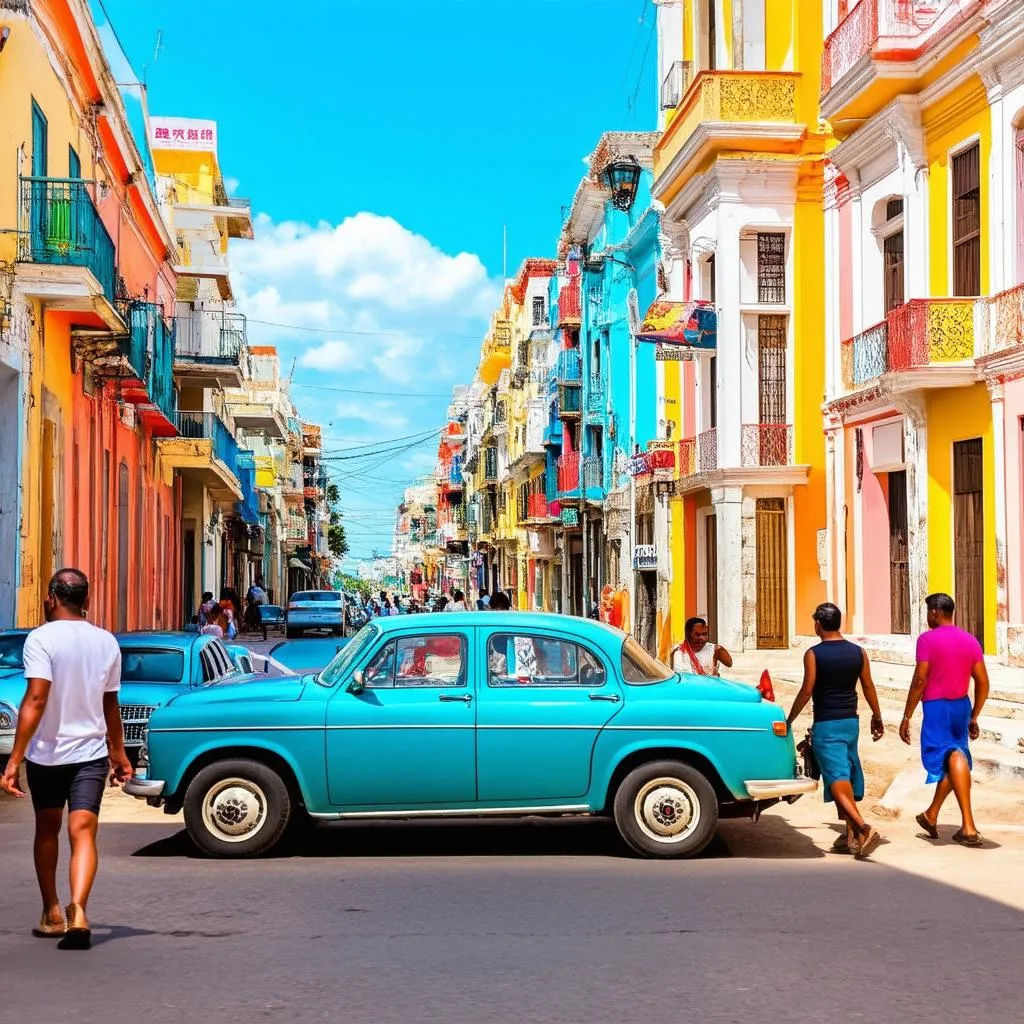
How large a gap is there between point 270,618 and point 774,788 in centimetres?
4812

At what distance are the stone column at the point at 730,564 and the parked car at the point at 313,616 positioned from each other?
26422 mm

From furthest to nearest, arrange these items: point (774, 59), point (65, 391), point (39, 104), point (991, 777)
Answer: point (774, 59), point (65, 391), point (39, 104), point (991, 777)

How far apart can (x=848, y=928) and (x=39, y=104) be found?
54.2 feet

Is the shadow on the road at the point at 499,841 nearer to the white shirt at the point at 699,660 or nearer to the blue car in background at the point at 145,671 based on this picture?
the white shirt at the point at 699,660

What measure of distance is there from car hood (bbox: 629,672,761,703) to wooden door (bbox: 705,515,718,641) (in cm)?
2128

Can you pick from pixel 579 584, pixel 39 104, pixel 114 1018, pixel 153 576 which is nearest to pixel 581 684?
pixel 114 1018

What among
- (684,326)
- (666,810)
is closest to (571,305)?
(684,326)

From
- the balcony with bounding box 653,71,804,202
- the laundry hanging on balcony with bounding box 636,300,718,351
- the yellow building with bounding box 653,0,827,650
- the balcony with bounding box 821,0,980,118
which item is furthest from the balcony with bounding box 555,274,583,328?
the balcony with bounding box 821,0,980,118

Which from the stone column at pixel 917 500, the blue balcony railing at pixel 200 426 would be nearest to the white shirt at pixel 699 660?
the stone column at pixel 917 500

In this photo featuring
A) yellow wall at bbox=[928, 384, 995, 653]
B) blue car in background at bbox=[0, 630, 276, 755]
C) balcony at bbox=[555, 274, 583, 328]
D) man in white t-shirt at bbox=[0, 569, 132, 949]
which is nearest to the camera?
man in white t-shirt at bbox=[0, 569, 132, 949]

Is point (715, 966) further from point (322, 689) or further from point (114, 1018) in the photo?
point (322, 689)

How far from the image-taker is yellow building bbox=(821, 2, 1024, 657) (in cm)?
1938

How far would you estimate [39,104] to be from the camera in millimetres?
19984

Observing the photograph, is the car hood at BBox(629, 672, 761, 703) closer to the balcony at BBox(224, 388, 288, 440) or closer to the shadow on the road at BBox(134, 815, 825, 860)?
the shadow on the road at BBox(134, 815, 825, 860)
